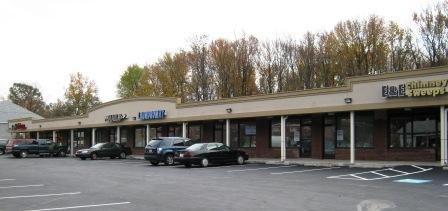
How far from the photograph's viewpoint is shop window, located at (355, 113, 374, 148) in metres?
28.4

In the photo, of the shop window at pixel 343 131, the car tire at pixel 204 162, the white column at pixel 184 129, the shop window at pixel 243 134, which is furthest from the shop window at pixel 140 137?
the shop window at pixel 343 131

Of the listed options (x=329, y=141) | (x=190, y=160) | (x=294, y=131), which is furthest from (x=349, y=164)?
(x=190, y=160)

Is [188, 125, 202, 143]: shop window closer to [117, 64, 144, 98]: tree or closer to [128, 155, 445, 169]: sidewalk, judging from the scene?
[128, 155, 445, 169]: sidewalk

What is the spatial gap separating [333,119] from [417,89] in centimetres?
720

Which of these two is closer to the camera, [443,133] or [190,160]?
[443,133]

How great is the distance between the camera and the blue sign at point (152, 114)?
4059cm

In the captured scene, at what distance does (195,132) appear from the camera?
4044 cm

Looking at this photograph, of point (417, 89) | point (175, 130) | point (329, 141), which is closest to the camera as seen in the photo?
point (417, 89)

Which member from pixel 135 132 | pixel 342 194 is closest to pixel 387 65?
pixel 135 132

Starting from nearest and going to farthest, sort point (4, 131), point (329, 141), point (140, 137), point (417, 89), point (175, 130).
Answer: point (417, 89), point (329, 141), point (175, 130), point (140, 137), point (4, 131)

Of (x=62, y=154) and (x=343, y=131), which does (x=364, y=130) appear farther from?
(x=62, y=154)

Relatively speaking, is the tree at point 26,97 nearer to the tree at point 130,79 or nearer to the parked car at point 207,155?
the tree at point 130,79

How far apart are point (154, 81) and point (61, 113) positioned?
99.1 ft

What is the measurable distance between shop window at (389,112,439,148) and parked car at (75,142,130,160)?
21.9 metres
